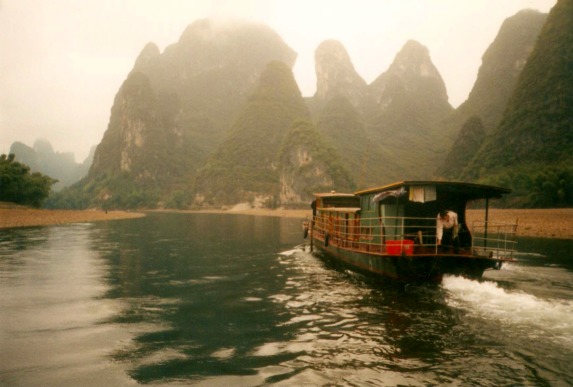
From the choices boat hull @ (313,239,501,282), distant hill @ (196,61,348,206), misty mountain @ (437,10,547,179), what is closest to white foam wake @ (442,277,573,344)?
boat hull @ (313,239,501,282)

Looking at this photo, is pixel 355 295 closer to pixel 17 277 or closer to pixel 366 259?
pixel 366 259

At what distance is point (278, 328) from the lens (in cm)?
1027

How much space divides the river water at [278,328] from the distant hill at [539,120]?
56840mm

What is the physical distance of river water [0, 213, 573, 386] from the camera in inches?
290

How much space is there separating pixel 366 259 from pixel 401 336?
6.99 m

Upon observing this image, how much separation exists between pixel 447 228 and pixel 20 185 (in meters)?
76.3

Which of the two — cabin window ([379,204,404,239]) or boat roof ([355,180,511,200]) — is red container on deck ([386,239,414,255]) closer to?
cabin window ([379,204,404,239])

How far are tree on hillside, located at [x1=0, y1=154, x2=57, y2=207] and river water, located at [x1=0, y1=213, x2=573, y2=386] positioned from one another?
58954mm

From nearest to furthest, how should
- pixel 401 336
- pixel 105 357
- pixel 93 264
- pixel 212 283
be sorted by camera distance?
pixel 105 357
pixel 401 336
pixel 212 283
pixel 93 264

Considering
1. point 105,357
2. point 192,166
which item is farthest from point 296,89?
point 105,357

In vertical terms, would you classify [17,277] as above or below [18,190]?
below

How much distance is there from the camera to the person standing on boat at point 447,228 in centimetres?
1520

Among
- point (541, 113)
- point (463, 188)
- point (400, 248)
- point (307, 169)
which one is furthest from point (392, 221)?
point (307, 169)

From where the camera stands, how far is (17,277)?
1705 cm
